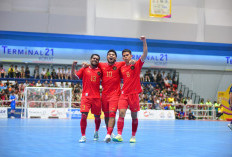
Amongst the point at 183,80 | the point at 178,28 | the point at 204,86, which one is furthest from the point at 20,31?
the point at 204,86

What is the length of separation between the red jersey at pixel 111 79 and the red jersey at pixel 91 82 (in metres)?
0.16

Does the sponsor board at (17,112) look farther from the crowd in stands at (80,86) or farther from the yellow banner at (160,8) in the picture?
the yellow banner at (160,8)

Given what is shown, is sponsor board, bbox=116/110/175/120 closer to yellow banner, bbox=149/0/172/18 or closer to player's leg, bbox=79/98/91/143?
yellow banner, bbox=149/0/172/18

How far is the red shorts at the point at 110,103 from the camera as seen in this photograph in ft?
27.2

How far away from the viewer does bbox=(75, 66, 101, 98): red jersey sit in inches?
332

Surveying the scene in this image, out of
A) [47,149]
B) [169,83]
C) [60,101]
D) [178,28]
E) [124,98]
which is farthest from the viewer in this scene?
[169,83]

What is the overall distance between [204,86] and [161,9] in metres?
11.5

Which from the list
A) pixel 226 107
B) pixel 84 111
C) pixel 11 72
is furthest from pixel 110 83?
pixel 11 72

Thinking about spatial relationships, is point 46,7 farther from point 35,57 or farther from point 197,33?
point 197,33

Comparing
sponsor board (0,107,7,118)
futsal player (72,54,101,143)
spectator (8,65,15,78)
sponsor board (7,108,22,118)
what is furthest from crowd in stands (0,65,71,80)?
futsal player (72,54,101,143)

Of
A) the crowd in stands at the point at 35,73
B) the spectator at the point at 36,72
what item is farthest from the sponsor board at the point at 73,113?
the spectator at the point at 36,72

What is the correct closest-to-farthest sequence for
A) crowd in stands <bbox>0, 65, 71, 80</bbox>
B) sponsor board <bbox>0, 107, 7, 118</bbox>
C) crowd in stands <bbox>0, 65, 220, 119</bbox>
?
sponsor board <bbox>0, 107, 7, 118</bbox> → crowd in stands <bbox>0, 65, 220, 119</bbox> → crowd in stands <bbox>0, 65, 71, 80</bbox>

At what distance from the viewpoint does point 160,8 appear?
26453mm

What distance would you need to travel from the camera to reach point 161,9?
86.9 feet
